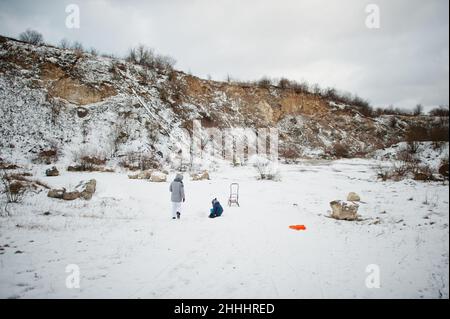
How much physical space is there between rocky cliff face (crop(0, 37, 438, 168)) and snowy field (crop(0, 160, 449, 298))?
47.2 feet

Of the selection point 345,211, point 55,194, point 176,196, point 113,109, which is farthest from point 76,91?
point 345,211

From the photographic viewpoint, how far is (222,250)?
19.6ft

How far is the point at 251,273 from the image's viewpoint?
4.91m

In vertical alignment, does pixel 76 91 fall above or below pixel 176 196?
above

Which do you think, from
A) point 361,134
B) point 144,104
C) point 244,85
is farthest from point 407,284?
point 361,134

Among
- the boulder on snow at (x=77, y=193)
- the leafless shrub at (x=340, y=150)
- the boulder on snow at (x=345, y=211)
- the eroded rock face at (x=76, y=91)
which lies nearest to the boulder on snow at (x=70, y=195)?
the boulder on snow at (x=77, y=193)

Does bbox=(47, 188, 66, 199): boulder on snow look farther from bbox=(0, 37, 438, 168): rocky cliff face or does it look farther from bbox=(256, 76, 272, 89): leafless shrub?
bbox=(256, 76, 272, 89): leafless shrub

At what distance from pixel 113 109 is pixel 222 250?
979 inches

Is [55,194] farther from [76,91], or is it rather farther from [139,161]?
[76,91]

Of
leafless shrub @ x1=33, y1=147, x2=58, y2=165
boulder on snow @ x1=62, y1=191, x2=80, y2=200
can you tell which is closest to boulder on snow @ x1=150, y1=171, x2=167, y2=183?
boulder on snow @ x1=62, y1=191, x2=80, y2=200

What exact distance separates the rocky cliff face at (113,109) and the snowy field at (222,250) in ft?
47.2

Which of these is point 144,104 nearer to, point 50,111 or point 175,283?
point 50,111

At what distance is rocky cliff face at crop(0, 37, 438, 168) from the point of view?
2270 cm
